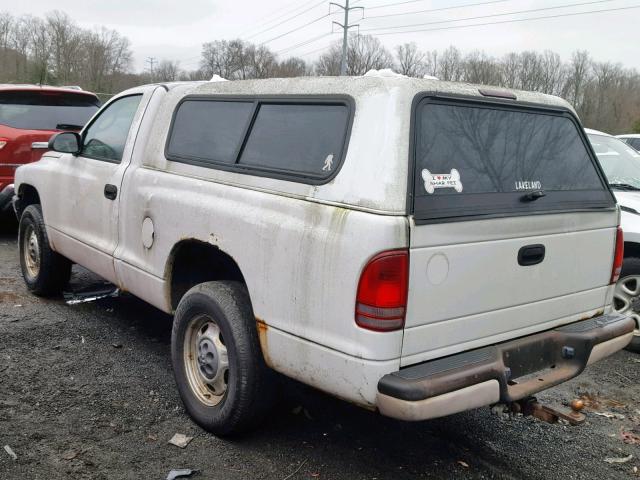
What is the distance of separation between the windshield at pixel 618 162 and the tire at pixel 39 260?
511 cm

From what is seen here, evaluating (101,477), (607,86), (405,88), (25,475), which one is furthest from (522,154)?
(607,86)

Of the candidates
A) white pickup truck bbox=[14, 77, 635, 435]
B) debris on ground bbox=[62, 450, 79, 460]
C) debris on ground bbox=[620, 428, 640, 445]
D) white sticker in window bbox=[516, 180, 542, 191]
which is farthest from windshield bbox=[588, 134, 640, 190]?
debris on ground bbox=[62, 450, 79, 460]

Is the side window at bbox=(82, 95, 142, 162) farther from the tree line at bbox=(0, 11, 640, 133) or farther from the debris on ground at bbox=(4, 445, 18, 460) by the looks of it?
the tree line at bbox=(0, 11, 640, 133)

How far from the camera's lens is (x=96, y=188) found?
15.0 ft

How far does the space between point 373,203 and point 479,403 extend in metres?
0.97

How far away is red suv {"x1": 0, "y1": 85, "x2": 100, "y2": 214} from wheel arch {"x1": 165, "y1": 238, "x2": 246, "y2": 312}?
4504 millimetres

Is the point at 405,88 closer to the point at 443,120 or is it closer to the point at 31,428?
the point at 443,120

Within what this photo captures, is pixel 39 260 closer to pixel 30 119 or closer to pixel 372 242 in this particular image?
pixel 30 119

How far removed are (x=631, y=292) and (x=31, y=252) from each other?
5.31 meters

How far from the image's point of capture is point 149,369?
171 inches

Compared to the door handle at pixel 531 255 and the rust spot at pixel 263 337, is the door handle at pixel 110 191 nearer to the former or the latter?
the rust spot at pixel 263 337

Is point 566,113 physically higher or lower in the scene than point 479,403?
higher

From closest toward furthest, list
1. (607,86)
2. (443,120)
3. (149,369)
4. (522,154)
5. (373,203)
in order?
1. (373,203)
2. (443,120)
3. (522,154)
4. (149,369)
5. (607,86)

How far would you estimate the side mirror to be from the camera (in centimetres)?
493
